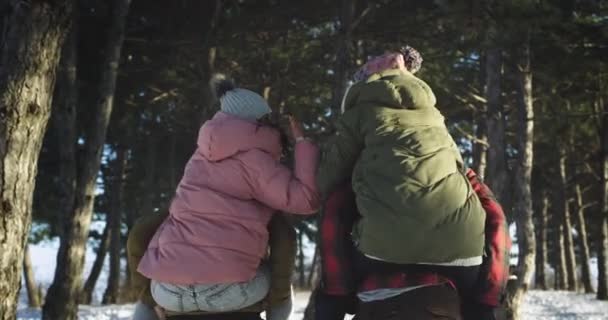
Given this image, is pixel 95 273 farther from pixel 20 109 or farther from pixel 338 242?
pixel 338 242

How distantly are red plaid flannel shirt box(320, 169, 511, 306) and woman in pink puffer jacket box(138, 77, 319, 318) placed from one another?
0.14m

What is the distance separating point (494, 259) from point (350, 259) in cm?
47

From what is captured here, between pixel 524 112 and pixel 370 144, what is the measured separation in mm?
9634

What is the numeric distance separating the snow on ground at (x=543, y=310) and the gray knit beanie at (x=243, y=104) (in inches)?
310

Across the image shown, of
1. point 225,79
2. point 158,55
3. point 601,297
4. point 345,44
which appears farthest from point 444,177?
point 601,297

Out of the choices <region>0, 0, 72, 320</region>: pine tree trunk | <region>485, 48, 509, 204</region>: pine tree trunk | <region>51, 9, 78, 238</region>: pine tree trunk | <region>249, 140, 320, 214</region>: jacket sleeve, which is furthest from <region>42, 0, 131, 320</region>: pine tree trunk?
<region>249, 140, 320, 214</region>: jacket sleeve

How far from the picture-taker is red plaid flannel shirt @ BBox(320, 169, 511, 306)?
2.18 meters

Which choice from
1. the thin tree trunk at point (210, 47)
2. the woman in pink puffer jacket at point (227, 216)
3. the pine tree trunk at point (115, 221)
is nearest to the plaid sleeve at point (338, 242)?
the woman in pink puffer jacket at point (227, 216)

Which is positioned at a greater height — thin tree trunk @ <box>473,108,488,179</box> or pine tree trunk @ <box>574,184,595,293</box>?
thin tree trunk @ <box>473,108,488,179</box>

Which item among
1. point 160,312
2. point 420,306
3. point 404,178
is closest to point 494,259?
point 420,306

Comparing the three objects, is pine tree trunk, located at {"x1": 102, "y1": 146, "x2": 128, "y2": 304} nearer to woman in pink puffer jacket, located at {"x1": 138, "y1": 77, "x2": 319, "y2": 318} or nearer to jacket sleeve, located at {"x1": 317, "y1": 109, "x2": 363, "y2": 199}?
woman in pink puffer jacket, located at {"x1": 138, "y1": 77, "x2": 319, "y2": 318}

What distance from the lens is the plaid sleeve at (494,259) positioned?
2.23 m

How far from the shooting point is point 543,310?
49.9ft

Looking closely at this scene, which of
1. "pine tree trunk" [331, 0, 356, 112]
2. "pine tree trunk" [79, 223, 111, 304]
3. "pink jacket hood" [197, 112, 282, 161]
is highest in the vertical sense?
"pine tree trunk" [331, 0, 356, 112]
